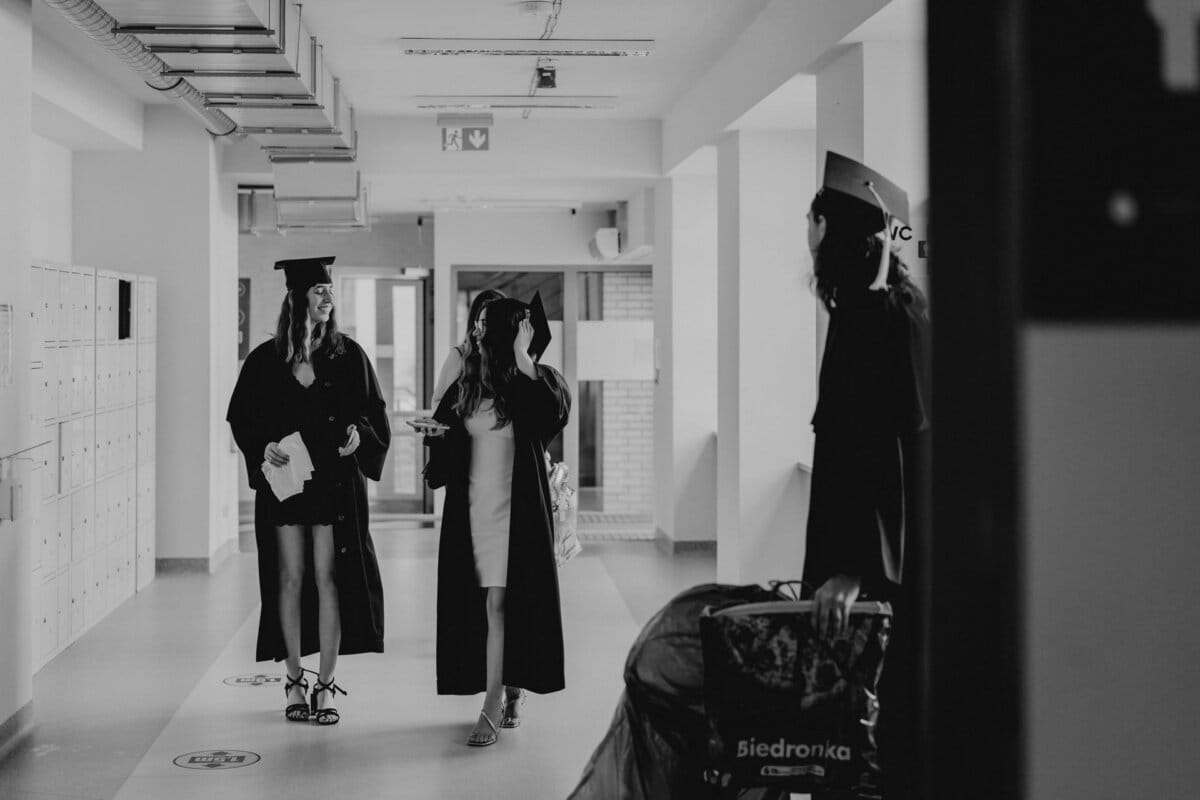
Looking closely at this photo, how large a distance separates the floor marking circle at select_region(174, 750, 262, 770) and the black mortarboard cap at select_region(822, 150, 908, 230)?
3.07 m

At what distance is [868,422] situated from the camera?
2633 millimetres

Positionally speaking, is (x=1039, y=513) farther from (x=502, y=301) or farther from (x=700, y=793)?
(x=502, y=301)

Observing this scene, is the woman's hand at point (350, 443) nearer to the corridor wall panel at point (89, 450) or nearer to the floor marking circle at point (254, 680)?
the corridor wall panel at point (89, 450)

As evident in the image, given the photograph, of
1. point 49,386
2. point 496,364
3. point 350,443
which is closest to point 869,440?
point 496,364

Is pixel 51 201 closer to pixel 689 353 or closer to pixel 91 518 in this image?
pixel 91 518

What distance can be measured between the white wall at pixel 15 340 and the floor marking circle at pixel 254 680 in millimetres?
1021

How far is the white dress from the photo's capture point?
4793 millimetres

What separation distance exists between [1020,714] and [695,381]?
8.83 meters

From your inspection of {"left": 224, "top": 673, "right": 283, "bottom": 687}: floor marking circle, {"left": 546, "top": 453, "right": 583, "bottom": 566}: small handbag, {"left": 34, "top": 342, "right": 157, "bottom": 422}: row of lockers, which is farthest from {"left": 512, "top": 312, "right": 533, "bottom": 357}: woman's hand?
{"left": 34, "top": 342, "right": 157, "bottom": 422}: row of lockers

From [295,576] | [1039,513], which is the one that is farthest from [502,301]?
[1039,513]

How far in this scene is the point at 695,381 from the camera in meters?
9.88

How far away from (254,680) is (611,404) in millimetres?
6930

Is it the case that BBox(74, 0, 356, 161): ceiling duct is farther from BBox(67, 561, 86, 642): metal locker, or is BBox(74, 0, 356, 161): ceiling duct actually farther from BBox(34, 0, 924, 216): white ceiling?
BBox(67, 561, 86, 642): metal locker

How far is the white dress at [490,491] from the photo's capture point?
4793 millimetres
